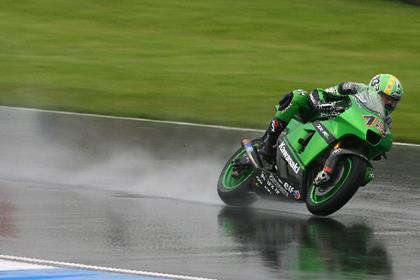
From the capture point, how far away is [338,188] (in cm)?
1065

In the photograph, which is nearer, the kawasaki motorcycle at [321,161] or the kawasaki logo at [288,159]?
the kawasaki motorcycle at [321,161]

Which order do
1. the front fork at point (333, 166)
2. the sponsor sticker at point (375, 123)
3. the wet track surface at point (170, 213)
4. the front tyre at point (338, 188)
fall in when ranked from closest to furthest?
the wet track surface at point (170, 213)
the front tyre at point (338, 188)
the front fork at point (333, 166)
the sponsor sticker at point (375, 123)

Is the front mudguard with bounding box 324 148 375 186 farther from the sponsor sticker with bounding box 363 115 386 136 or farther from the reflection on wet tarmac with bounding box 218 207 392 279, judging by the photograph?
the reflection on wet tarmac with bounding box 218 207 392 279

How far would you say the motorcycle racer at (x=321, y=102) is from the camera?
1115 cm

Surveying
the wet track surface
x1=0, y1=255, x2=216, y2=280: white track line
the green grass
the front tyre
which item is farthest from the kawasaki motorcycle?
the green grass

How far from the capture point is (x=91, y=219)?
10578 mm

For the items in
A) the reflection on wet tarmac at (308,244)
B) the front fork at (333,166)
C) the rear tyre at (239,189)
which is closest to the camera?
the reflection on wet tarmac at (308,244)

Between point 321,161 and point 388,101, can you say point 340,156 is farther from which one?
point 388,101

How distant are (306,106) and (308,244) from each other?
7.10 feet

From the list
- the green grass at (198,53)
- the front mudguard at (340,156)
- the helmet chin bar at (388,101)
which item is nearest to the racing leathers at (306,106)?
the helmet chin bar at (388,101)

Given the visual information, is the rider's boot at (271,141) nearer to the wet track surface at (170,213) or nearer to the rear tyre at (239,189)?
the rear tyre at (239,189)

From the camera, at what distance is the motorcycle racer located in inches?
439

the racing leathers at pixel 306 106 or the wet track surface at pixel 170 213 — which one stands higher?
the racing leathers at pixel 306 106

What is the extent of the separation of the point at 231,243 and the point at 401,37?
1710cm
